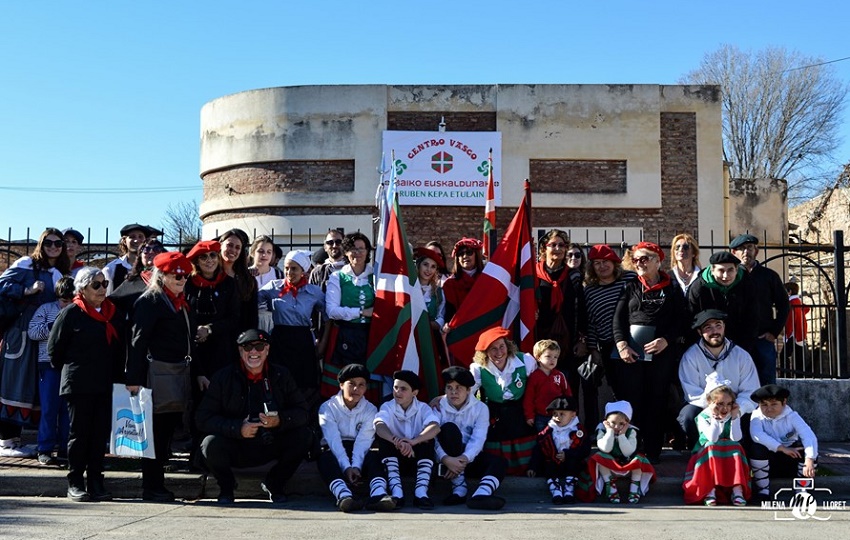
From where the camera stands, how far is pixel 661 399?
8195 mm

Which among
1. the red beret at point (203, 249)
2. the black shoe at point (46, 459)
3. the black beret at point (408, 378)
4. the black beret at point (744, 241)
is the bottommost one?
the black shoe at point (46, 459)

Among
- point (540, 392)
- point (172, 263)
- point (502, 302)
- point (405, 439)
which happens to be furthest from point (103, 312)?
point (540, 392)

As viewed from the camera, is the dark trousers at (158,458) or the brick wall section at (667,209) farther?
the brick wall section at (667,209)

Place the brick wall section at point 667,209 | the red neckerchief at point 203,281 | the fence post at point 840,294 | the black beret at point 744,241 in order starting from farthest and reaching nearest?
the brick wall section at point 667,209 < the fence post at point 840,294 < the black beret at point 744,241 < the red neckerchief at point 203,281

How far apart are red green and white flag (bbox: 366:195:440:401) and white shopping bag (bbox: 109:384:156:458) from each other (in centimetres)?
211

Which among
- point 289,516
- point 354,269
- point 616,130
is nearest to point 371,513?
point 289,516

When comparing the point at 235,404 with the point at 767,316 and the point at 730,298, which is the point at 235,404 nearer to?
the point at 730,298

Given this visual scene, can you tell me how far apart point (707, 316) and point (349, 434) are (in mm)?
3322

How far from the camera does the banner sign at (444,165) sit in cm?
2112

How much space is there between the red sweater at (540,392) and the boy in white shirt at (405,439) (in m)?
0.85

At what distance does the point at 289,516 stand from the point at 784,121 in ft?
119

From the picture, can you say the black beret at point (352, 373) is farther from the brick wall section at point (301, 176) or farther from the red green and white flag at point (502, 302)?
the brick wall section at point (301, 176)

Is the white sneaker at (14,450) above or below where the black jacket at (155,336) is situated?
below

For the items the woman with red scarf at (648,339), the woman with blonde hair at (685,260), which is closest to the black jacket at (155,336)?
the woman with red scarf at (648,339)
